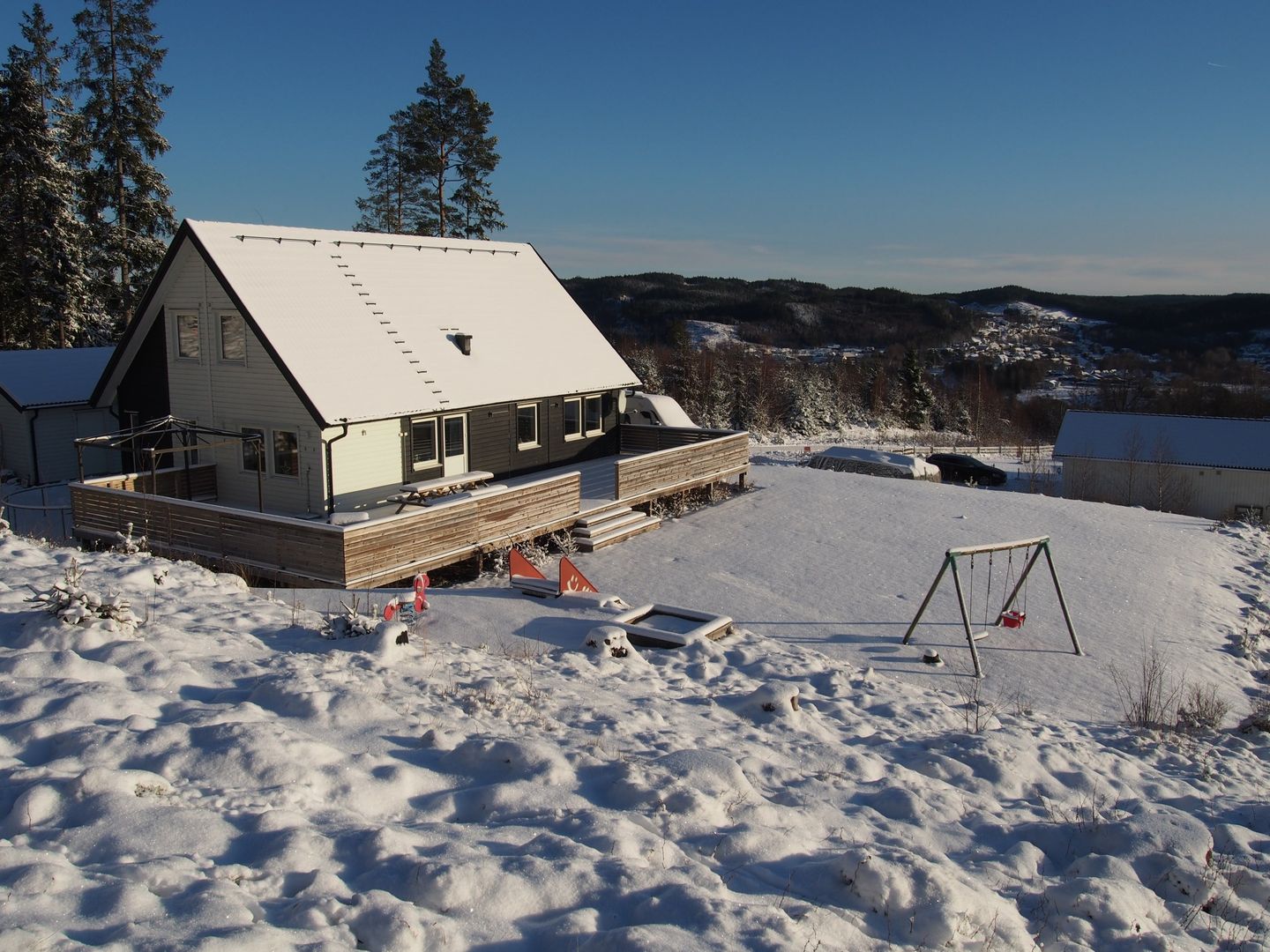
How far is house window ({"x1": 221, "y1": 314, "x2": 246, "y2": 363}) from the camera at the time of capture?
1856 cm

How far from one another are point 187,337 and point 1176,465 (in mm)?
35542

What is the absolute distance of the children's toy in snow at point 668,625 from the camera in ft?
39.5

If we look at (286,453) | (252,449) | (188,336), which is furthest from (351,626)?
(188,336)

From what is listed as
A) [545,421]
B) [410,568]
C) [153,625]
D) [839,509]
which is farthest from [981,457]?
[153,625]

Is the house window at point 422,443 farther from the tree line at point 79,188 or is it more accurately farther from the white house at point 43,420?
the tree line at point 79,188

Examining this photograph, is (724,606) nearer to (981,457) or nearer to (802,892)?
(802,892)

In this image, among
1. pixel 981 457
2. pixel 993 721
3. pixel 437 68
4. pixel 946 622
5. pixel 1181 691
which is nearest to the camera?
pixel 993 721

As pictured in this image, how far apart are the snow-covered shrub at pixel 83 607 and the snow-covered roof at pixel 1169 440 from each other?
124 ft

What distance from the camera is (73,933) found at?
14.5 ft

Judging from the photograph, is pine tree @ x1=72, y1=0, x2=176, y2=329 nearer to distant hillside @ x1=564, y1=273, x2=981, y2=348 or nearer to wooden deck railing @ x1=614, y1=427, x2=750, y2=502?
wooden deck railing @ x1=614, y1=427, x2=750, y2=502

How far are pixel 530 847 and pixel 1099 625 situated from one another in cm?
1280

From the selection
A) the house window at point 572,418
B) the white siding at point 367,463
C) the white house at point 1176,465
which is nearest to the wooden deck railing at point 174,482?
the white siding at point 367,463

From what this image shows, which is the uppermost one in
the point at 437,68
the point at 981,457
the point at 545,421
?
the point at 437,68

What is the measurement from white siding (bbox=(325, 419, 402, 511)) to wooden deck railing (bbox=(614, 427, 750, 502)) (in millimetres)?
4699
